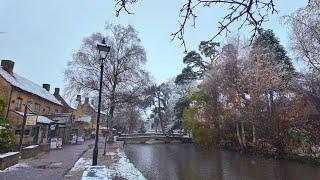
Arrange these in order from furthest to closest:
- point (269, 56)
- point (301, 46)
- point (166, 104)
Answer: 1. point (166, 104)
2. point (269, 56)
3. point (301, 46)

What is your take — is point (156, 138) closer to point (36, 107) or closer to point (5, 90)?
point (36, 107)

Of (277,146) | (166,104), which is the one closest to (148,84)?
(277,146)

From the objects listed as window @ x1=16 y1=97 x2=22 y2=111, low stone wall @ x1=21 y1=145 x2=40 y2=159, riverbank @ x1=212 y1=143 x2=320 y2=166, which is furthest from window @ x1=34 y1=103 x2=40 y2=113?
riverbank @ x1=212 y1=143 x2=320 y2=166

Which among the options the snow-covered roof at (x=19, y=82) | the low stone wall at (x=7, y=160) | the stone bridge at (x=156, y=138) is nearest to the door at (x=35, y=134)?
the snow-covered roof at (x=19, y=82)

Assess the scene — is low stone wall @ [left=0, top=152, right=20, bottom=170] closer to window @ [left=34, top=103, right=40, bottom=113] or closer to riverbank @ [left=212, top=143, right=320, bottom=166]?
riverbank @ [left=212, top=143, right=320, bottom=166]

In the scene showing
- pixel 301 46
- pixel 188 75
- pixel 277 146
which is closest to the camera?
pixel 301 46

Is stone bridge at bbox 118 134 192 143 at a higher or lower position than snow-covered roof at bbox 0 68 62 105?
lower

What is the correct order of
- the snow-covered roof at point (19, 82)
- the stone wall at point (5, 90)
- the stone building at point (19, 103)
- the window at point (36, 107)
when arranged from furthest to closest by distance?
the window at point (36, 107), the snow-covered roof at point (19, 82), the stone building at point (19, 103), the stone wall at point (5, 90)

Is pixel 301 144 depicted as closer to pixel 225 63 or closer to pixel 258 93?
pixel 258 93

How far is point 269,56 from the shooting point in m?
28.8

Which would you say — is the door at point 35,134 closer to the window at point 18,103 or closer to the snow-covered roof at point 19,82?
the window at point 18,103

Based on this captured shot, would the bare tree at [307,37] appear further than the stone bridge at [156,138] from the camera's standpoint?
No

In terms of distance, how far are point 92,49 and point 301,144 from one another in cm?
2240

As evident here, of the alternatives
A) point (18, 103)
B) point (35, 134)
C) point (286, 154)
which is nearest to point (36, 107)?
point (35, 134)
